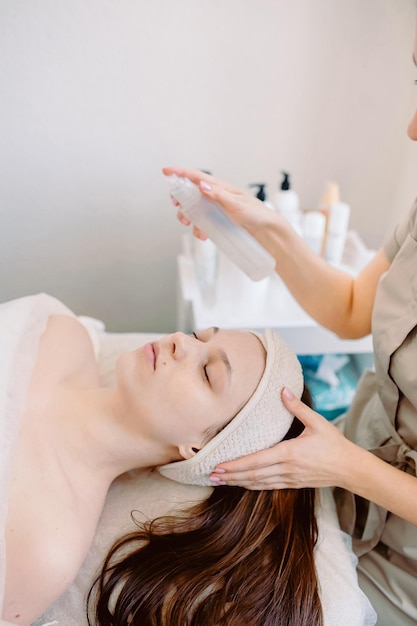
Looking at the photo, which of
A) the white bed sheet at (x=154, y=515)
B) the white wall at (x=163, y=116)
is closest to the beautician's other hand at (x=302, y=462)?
the white bed sheet at (x=154, y=515)

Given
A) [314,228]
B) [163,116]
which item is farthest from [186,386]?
[163,116]

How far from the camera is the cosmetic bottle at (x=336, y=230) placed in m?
1.38

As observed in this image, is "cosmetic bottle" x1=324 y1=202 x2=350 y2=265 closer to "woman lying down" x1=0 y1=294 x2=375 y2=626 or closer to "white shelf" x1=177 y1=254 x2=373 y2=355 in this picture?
"white shelf" x1=177 y1=254 x2=373 y2=355

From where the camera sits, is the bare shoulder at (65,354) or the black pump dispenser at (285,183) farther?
the black pump dispenser at (285,183)

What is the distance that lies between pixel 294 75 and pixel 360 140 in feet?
0.96

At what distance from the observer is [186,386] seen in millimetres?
854

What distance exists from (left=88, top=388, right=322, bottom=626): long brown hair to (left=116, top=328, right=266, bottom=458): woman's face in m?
0.14

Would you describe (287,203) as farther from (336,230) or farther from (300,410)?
(300,410)

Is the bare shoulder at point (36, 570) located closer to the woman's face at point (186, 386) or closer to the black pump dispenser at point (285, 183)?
the woman's face at point (186, 386)

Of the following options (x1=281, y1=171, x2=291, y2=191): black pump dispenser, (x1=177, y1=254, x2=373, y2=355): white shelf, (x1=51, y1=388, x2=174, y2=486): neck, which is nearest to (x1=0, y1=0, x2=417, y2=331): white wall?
(x1=281, y1=171, x2=291, y2=191): black pump dispenser

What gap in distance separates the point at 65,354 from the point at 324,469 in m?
0.56

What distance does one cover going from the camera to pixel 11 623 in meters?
0.72

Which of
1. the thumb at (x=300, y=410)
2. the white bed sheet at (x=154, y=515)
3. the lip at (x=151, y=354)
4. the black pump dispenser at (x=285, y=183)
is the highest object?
the black pump dispenser at (x=285, y=183)

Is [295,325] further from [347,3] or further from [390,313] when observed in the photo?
[347,3]
